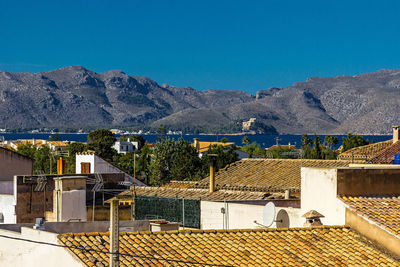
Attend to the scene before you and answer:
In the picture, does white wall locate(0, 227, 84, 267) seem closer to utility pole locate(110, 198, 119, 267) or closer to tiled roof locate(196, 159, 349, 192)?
utility pole locate(110, 198, 119, 267)

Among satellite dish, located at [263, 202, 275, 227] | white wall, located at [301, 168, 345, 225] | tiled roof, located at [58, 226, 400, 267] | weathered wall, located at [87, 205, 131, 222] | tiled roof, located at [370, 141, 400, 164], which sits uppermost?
tiled roof, located at [370, 141, 400, 164]

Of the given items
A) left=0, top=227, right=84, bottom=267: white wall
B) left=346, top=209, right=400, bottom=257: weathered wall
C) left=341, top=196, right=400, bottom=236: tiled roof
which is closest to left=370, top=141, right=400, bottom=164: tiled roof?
left=341, top=196, right=400, bottom=236: tiled roof

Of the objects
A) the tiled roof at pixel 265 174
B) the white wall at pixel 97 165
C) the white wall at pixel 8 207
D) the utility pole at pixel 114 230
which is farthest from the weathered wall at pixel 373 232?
the white wall at pixel 97 165

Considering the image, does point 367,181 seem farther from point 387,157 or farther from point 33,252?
point 387,157

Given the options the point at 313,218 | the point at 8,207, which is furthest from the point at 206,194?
the point at 313,218

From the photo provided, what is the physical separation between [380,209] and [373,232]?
972 millimetres

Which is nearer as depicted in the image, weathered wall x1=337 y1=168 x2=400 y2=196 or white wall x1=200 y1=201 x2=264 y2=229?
weathered wall x1=337 y1=168 x2=400 y2=196

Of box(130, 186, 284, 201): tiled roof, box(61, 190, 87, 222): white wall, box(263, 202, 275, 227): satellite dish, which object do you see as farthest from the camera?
box(130, 186, 284, 201): tiled roof

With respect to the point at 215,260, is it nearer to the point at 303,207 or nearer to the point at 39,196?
the point at 303,207

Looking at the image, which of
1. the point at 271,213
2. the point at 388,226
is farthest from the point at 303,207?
the point at 388,226

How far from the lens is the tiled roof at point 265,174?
102ft

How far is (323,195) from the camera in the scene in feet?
58.1

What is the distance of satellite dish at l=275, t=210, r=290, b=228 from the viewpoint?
1861 centimetres

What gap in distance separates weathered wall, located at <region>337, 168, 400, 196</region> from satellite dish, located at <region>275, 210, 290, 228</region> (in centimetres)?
211
